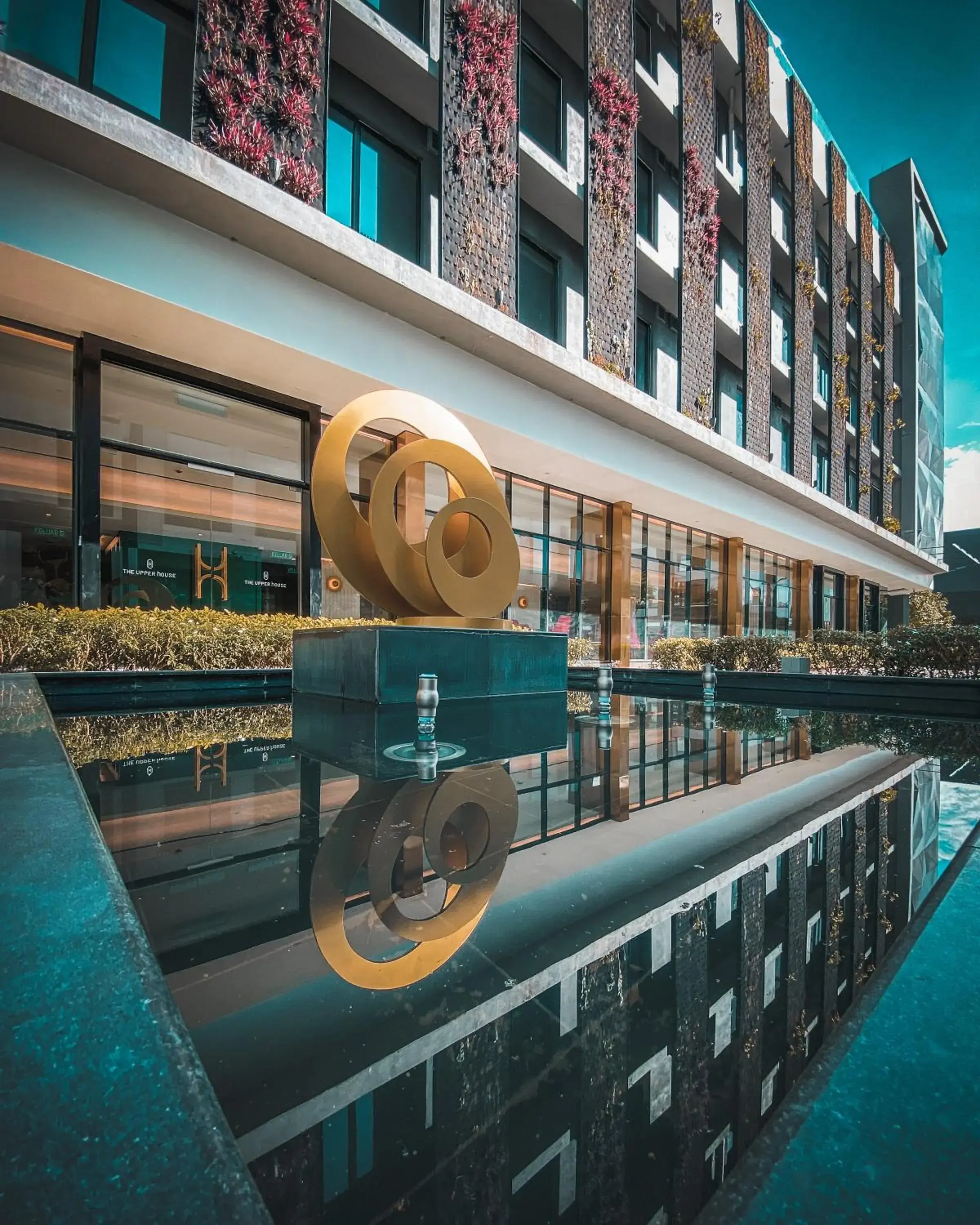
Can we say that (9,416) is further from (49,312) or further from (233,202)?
(233,202)

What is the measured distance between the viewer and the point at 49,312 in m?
9.96

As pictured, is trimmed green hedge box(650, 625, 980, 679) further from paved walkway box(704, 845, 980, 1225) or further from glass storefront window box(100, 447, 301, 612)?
paved walkway box(704, 845, 980, 1225)

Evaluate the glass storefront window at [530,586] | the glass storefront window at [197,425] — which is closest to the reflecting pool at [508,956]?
the glass storefront window at [197,425]

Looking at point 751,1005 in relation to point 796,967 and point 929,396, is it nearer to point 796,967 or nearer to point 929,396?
point 796,967

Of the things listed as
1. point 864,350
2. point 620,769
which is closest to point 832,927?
point 620,769

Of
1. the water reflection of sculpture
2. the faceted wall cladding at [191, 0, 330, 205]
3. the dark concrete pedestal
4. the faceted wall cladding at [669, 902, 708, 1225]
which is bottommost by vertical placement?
the faceted wall cladding at [669, 902, 708, 1225]

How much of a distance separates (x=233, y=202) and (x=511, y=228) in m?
7.36

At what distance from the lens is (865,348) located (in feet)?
106

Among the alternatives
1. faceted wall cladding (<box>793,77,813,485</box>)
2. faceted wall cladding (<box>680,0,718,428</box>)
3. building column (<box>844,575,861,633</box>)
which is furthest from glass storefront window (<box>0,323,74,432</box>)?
building column (<box>844,575,861,633</box>)

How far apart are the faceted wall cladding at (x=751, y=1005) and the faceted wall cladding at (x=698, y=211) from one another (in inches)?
783

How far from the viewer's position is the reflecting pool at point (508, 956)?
1.21 m

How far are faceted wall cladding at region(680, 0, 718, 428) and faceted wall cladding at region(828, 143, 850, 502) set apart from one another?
12.0 meters

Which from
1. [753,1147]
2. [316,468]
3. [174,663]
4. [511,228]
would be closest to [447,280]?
[511,228]

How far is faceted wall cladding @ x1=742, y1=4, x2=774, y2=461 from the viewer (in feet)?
72.7
